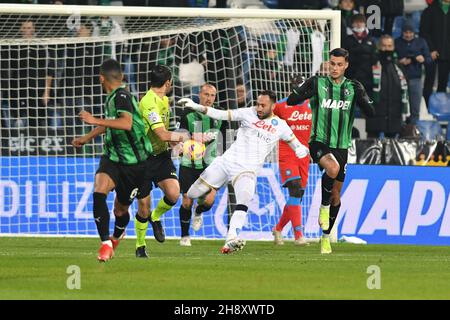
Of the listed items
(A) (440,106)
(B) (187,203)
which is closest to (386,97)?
(A) (440,106)

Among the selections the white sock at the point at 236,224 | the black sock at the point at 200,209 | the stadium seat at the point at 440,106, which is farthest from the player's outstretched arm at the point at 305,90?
the stadium seat at the point at 440,106

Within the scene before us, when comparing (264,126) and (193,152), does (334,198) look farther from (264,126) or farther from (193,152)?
(193,152)

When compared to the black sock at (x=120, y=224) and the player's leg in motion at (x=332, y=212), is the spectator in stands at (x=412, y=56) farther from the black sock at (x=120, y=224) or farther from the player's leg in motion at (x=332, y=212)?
the black sock at (x=120, y=224)

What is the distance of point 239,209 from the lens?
15.1 meters

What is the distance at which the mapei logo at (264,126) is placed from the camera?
15742mm

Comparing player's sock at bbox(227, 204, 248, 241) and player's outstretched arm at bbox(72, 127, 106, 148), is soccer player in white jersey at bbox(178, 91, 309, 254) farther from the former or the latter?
player's outstretched arm at bbox(72, 127, 106, 148)

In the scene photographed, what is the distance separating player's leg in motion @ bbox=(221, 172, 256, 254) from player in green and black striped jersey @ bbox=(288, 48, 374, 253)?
1046mm

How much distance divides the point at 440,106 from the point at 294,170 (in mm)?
6530

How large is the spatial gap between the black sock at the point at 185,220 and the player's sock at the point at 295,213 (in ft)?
4.49

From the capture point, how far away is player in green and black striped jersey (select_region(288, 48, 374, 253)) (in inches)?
629

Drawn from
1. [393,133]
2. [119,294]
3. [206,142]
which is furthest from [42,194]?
[119,294]

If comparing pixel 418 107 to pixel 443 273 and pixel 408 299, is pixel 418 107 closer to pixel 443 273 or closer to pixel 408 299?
pixel 443 273

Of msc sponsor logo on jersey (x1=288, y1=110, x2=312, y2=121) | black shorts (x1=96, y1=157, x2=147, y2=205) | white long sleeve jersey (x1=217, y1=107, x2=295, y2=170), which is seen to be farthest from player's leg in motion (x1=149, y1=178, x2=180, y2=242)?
msc sponsor logo on jersey (x1=288, y1=110, x2=312, y2=121)
